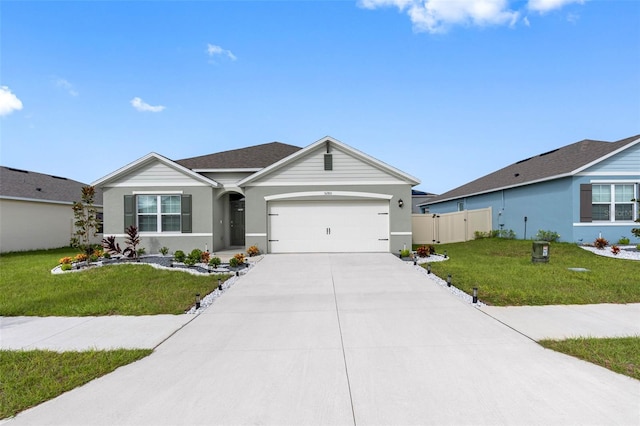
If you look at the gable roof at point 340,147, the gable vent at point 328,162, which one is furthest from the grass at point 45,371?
the gable vent at point 328,162

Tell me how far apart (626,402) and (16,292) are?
1128 cm

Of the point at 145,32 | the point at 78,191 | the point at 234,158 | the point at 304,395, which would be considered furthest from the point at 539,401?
the point at 78,191

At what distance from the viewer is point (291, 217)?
13219mm

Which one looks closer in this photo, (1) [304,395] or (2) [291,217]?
(1) [304,395]

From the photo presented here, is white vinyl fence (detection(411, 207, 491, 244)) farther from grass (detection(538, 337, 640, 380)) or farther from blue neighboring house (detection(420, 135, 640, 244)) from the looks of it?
grass (detection(538, 337, 640, 380))

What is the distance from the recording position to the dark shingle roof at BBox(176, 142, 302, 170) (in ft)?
53.2

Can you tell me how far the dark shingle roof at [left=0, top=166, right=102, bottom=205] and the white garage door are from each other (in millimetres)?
14079

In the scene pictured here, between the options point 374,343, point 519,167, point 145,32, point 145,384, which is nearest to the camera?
point 145,384

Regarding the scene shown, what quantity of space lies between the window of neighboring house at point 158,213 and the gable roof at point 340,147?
11.2 ft

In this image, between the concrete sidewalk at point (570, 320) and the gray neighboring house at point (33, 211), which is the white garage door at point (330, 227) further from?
the gray neighboring house at point (33, 211)

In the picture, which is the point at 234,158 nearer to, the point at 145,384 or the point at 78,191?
the point at 78,191

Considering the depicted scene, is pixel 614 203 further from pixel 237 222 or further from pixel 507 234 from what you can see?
pixel 237 222

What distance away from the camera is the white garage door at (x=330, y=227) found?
13148 millimetres

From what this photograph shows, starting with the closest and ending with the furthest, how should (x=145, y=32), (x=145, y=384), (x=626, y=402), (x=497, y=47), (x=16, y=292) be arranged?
(x=626, y=402) < (x=145, y=384) < (x=16, y=292) < (x=145, y=32) < (x=497, y=47)
